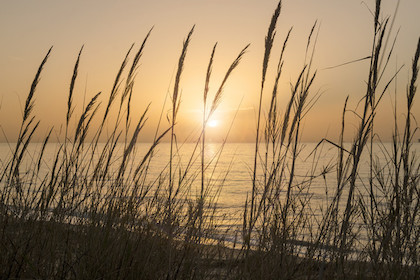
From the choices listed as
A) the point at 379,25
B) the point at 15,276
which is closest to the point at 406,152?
the point at 379,25

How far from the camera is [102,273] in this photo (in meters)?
1.58

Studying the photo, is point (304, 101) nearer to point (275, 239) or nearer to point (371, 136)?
point (371, 136)

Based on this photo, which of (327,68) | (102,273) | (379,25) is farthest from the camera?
(327,68)

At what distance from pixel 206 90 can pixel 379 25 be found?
2.89ft

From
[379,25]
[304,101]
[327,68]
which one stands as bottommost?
[304,101]

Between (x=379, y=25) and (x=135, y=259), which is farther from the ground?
(x=379, y=25)

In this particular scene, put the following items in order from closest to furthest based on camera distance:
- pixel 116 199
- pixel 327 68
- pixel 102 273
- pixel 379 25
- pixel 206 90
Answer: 1. pixel 102 273
2. pixel 379 25
3. pixel 327 68
4. pixel 206 90
5. pixel 116 199

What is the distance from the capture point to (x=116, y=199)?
2355mm

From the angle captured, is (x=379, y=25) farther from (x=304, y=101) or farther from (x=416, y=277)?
(x=416, y=277)

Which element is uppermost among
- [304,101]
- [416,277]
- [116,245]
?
[304,101]

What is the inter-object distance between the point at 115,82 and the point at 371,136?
1.42m

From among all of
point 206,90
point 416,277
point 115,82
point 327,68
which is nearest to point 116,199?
point 115,82

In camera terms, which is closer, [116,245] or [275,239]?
[116,245]

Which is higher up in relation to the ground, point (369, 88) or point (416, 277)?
point (369, 88)
